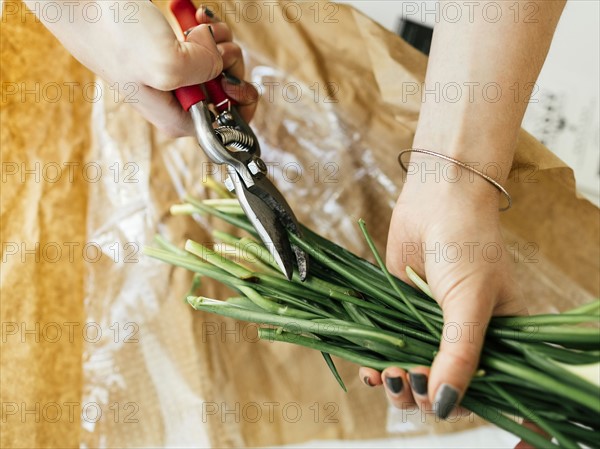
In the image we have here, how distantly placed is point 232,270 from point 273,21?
0.47 m

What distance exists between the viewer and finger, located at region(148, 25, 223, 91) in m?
0.71

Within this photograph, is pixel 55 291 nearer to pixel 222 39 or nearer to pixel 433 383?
pixel 222 39

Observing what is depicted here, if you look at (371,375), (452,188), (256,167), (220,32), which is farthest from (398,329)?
(220,32)

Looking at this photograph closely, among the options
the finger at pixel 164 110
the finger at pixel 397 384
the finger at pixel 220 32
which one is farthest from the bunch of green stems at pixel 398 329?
the finger at pixel 220 32

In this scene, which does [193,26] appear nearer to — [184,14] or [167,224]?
[184,14]

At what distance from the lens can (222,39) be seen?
2.90ft

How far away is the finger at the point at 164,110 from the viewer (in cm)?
78

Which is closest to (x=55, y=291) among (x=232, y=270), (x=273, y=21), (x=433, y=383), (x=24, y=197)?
(x=24, y=197)

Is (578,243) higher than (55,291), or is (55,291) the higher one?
(578,243)

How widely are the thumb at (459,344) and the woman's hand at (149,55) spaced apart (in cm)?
42

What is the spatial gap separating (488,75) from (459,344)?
299mm

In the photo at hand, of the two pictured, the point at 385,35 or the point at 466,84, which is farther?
the point at 385,35

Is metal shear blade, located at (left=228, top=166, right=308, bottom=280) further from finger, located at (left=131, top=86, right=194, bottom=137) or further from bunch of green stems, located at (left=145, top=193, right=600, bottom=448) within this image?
finger, located at (left=131, top=86, right=194, bottom=137)

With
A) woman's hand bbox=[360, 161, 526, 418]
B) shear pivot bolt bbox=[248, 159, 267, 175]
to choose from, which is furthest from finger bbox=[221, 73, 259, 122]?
woman's hand bbox=[360, 161, 526, 418]
